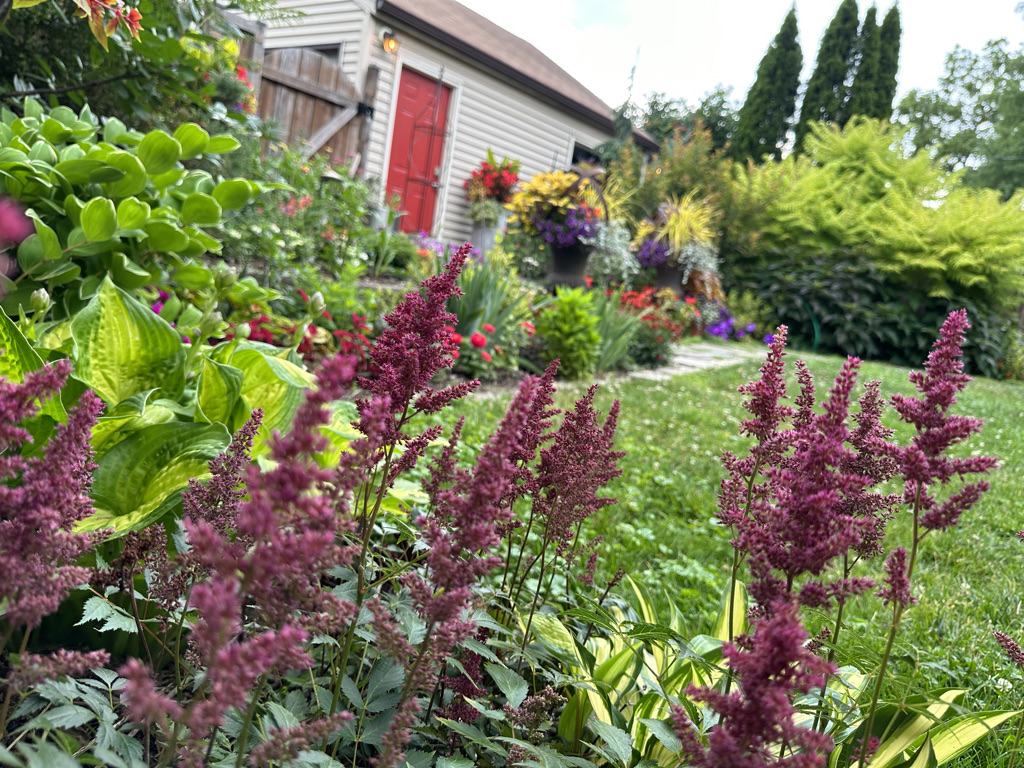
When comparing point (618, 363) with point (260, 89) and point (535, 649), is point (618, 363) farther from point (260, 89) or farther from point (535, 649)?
point (535, 649)

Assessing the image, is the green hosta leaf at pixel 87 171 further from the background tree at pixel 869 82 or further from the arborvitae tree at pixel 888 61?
the arborvitae tree at pixel 888 61

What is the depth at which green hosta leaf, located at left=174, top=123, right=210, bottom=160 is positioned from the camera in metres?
2.22

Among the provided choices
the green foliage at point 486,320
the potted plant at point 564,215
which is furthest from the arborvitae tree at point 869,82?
the green foliage at point 486,320

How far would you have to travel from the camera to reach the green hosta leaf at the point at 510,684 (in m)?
1.05

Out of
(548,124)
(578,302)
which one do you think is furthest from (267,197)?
(548,124)

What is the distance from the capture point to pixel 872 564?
2.74 metres

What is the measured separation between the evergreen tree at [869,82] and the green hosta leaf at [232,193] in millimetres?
23187

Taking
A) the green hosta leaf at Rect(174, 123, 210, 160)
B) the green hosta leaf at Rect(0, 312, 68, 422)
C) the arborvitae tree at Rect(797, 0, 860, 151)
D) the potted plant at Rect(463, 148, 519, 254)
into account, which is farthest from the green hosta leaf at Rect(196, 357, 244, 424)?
the arborvitae tree at Rect(797, 0, 860, 151)

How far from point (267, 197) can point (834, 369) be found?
7223mm

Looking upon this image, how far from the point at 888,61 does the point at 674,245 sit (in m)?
16.3

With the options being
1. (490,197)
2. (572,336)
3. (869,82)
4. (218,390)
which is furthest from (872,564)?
(869,82)

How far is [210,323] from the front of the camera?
6.17 ft

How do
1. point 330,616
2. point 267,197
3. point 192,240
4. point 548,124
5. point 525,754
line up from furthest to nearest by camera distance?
1. point 548,124
2. point 267,197
3. point 192,240
4. point 525,754
5. point 330,616

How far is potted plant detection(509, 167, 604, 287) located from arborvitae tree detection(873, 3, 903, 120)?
1646 cm
